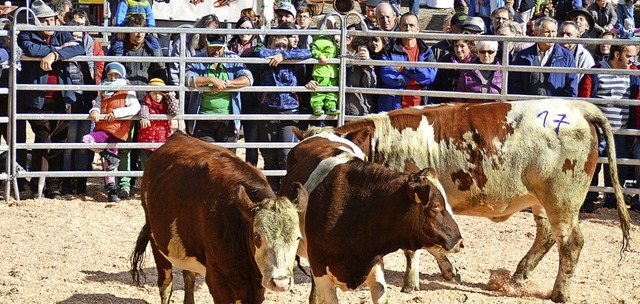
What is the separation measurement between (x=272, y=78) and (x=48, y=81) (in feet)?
7.64

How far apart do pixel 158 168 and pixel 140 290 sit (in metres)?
1.27

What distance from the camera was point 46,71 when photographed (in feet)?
35.4

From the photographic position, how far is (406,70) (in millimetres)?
11125

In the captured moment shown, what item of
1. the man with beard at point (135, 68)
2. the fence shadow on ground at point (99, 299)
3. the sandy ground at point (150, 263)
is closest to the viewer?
the fence shadow on ground at point (99, 299)

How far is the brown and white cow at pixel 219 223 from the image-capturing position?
548 cm

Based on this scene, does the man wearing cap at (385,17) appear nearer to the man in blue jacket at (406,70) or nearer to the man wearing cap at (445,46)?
the man in blue jacket at (406,70)

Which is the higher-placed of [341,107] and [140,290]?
[341,107]

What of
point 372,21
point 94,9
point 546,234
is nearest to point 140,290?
point 546,234

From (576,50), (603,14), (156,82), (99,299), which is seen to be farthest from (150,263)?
(603,14)

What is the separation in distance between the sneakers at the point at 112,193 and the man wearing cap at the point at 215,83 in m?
1.00

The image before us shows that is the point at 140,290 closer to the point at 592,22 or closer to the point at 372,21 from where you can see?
→ the point at 372,21

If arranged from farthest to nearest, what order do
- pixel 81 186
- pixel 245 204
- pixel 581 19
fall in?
1. pixel 581 19
2. pixel 81 186
3. pixel 245 204

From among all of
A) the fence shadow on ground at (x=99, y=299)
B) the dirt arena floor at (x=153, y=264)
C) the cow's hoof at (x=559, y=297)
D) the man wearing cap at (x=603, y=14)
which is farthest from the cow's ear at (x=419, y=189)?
the man wearing cap at (x=603, y=14)

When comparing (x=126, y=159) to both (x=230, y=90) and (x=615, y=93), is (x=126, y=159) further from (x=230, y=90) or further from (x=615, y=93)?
(x=615, y=93)
